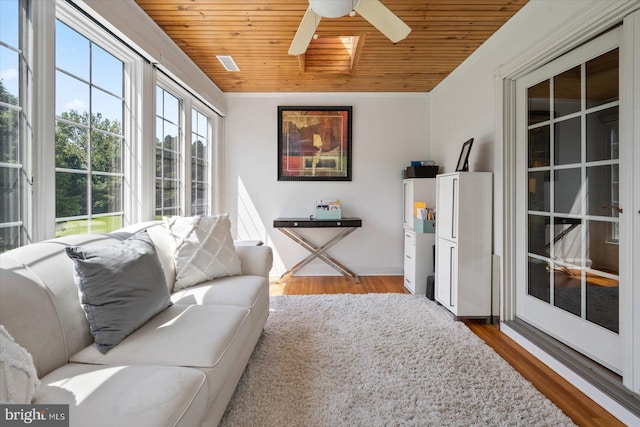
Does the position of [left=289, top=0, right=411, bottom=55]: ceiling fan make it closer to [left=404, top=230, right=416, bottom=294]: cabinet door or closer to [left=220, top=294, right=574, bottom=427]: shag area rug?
[left=220, top=294, right=574, bottom=427]: shag area rug

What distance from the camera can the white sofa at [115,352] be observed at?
2.97ft

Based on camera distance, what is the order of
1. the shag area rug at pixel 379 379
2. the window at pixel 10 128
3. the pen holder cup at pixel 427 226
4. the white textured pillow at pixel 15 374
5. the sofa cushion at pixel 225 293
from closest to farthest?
the white textured pillow at pixel 15 374, the window at pixel 10 128, the shag area rug at pixel 379 379, the sofa cushion at pixel 225 293, the pen holder cup at pixel 427 226

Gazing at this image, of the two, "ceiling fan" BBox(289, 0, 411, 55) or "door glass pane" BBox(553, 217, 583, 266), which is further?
"door glass pane" BBox(553, 217, 583, 266)

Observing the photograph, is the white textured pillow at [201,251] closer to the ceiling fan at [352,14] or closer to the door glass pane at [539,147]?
the ceiling fan at [352,14]

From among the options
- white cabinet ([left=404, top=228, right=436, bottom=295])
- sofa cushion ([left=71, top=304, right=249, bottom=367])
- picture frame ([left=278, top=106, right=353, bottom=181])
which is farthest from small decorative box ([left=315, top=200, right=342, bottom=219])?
sofa cushion ([left=71, top=304, right=249, bottom=367])

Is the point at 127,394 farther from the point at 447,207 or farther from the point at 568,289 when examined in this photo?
the point at 447,207

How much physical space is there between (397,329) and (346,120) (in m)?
2.78

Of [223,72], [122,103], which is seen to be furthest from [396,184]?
[122,103]

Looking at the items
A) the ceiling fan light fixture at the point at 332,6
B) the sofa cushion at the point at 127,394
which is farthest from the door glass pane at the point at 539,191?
the sofa cushion at the point at 127,394

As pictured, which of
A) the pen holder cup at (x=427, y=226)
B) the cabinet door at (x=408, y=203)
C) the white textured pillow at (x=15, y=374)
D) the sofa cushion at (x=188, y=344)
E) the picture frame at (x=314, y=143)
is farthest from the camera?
the picture frame at (x=314, y=143)

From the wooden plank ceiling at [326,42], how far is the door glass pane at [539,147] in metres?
0.92

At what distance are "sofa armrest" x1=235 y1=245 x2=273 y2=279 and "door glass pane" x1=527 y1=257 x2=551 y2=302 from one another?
2081 mm
